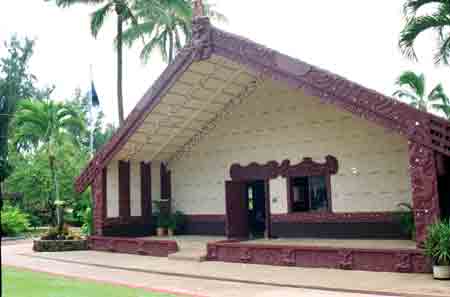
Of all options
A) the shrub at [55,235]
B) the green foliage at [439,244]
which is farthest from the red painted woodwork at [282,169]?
the shrub at [55,235]

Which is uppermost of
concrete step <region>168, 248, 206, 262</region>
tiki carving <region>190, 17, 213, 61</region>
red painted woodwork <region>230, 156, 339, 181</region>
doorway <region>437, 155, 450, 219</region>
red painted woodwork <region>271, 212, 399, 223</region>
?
tiki carving <region>190, 17, 213, 61</region>

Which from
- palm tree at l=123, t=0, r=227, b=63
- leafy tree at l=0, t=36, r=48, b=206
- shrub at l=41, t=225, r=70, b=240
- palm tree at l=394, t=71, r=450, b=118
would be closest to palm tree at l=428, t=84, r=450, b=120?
palm tree at l=394, t=71, r=450, b=118

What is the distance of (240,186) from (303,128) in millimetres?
3217

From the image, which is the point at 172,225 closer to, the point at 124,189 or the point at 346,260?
the point at 124,189

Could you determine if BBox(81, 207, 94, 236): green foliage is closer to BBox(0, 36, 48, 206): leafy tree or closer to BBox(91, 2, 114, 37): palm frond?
BBox(91, 2, 114, 37): palm frond

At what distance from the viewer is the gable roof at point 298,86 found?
35.3ft

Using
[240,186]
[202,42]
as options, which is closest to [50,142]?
[240,186]

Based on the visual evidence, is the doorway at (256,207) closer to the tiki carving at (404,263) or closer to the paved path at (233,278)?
the paved path at (233,278)

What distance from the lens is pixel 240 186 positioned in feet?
58.7

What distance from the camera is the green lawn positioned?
9109 mm

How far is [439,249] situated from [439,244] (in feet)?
0.31

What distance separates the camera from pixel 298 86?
12617 mm

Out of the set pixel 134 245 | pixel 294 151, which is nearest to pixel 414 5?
pixel 294 151

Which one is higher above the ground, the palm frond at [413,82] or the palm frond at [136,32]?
the palm frond at [136,32]
